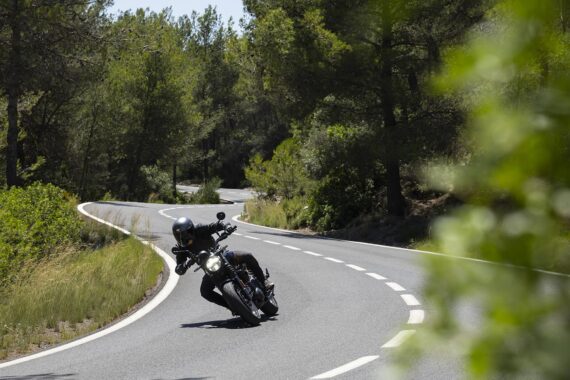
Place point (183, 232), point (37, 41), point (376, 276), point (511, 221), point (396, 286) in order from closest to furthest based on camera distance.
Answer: point (511, 221) → point (183, 232) → point (396, 286) → point (376, 276) → point (37, 41)

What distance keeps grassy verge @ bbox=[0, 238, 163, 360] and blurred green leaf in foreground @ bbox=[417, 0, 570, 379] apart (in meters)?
7.90

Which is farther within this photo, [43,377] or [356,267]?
[356,267]

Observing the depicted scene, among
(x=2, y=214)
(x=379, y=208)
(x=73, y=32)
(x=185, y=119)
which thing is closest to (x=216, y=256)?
(x=2, y=214)

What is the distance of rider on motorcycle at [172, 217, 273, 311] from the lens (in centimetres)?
916

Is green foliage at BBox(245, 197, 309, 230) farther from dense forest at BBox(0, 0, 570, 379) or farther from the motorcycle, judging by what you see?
the motorcycle

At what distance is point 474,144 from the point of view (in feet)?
2.57

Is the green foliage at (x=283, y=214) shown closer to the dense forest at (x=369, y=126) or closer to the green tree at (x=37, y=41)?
the dense forest at (x=369, y=126)

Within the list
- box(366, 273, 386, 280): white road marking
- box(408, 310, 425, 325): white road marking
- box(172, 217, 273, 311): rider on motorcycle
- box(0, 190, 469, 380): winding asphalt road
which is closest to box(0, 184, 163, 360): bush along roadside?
box(0, 190, 469, 380): winding asphalt road

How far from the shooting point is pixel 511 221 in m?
0.72

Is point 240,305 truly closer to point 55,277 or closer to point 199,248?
point 199,248

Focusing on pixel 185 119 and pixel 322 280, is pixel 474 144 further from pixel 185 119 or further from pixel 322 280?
pixel 185 119

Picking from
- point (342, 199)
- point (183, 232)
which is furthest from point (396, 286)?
point (342, 199)

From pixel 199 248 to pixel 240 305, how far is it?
Answer: 1044 mm

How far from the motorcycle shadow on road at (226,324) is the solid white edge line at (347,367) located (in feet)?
7.55
